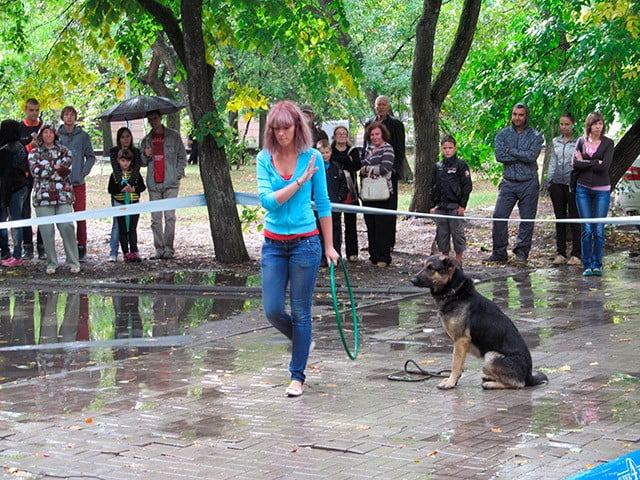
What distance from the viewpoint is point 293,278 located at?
7777mm

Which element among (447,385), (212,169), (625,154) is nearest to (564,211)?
(625,154)

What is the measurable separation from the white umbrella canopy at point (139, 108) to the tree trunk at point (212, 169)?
5.46ft

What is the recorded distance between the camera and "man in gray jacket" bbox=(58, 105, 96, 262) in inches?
635

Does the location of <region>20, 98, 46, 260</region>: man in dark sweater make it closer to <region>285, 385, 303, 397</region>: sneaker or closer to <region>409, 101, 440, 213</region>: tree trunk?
<region>409, 101, 440, 213</region>: tree trunk

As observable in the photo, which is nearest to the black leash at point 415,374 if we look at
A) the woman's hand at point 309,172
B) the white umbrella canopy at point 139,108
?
the woman's hand at point 309,172

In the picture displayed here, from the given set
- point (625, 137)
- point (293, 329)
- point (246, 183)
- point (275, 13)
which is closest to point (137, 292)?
point (275, 13)

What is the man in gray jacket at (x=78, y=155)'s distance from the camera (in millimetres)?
16141

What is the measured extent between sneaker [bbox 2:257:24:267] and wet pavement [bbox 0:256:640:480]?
147 inches

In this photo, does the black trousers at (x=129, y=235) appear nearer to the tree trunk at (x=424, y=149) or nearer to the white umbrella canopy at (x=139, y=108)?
the white umbrella canopy at (x=139, y=108)

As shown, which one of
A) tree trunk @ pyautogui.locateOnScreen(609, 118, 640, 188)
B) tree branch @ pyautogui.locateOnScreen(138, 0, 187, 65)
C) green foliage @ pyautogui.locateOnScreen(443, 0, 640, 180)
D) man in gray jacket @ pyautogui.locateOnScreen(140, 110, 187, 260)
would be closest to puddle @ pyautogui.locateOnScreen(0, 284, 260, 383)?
man in gray jacket @ pyautogui.locateOnScreen(140, 110, 187, 260)

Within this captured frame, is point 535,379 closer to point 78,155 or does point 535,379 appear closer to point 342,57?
point 342,57

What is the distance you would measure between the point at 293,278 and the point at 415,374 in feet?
4.51

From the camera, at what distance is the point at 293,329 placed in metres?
7.92

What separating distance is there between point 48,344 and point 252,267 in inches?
204
